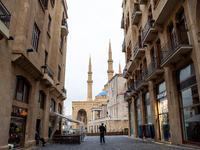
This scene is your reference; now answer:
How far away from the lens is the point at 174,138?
35.0ft

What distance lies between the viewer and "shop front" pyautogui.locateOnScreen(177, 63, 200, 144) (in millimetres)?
8755

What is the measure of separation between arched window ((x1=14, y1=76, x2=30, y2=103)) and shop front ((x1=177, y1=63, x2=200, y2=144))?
9658 mm

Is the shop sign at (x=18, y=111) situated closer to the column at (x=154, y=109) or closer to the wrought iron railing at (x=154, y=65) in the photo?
the wrought iron railing at (x=154, y=65)

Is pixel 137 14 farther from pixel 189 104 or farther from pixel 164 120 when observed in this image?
pixel 189 104

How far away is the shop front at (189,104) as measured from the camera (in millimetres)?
8755

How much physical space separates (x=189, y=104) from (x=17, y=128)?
9.94 meters

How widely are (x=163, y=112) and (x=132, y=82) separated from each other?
8.67 metres

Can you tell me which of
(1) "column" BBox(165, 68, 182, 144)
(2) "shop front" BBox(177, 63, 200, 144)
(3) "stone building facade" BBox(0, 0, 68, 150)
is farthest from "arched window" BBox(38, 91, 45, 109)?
(2) "shop front" BBox(177, 63, 200, 144)

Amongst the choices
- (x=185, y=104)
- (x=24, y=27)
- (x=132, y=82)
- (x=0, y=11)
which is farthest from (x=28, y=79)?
(x=132, y=82)

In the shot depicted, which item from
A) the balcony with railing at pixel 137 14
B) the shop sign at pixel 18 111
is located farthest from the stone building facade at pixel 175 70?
the shop sign at pixel 18 111

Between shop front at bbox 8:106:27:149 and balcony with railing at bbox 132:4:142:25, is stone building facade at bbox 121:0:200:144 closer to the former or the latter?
balcony with railing at bbox 132:4:142:25

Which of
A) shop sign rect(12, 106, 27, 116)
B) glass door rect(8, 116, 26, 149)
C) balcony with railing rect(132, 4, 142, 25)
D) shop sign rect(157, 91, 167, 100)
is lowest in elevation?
glass door rect(8, 116, 26, 149)

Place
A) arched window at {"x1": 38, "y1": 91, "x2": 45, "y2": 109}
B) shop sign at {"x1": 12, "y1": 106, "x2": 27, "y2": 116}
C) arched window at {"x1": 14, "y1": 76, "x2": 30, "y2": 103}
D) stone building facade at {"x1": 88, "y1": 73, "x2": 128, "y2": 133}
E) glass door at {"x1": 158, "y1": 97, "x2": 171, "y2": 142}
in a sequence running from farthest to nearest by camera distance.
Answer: stone building facade at {"x1": 88, "y1": 73, "x2": 128, "y2": 133}, arched window at {"x1": 38, "y1": 91, "x2": 45, "y2": 109}, glass door at {"x1": 158, "y1": 97, "x2": 171, "y2": 142}, arched window at {"x1": 14, "y1": 76, "x2": 30, "y2": 103}, shop sign at {"x1": 12, "y1": 106, "x2": 27, "y2": 116}

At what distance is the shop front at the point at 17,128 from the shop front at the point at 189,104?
9523 millimetres
